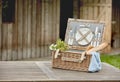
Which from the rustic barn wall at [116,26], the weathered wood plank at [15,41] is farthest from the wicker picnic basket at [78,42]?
the rustic barn wall at [116,26]

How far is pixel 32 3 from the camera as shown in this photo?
11.8m

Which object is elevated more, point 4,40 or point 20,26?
point 20,26

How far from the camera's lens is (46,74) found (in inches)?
166

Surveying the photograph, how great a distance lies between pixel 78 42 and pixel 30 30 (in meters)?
6.80

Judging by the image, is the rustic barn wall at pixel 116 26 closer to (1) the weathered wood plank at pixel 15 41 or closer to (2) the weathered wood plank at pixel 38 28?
(2) the weathered wood plank at pixel 38 28

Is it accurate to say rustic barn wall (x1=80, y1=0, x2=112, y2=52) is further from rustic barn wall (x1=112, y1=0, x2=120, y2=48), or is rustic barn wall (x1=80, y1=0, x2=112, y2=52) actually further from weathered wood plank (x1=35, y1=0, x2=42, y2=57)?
rustic barn wall (x1=112, y1=0, x2=120, y2=48)

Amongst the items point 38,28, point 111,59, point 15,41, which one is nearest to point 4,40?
point 15,41

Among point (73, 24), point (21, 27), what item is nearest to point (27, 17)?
point (21, 27)

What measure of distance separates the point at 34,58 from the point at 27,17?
112 cm

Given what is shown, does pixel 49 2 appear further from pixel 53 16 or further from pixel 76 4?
pixel 76 4

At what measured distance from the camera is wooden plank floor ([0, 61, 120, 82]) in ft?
12.7

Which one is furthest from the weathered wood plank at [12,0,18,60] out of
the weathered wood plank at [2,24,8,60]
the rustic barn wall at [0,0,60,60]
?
the weathered wood plank at [2,24,8,60]

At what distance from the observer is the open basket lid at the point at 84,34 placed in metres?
4.93

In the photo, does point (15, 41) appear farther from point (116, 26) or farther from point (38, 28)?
point (116, 26)
